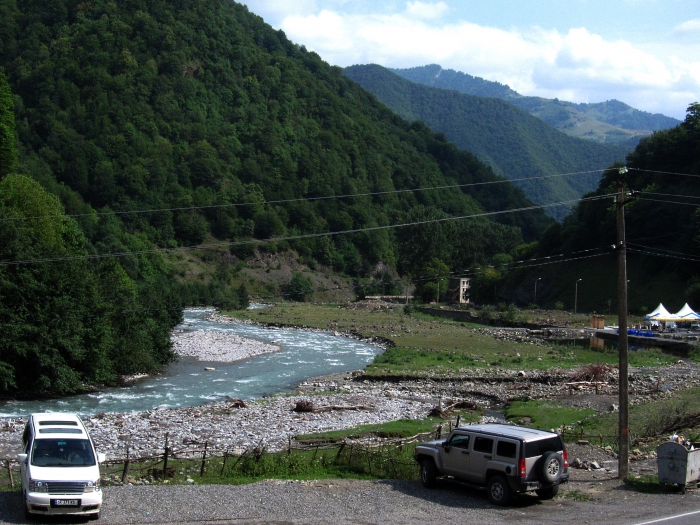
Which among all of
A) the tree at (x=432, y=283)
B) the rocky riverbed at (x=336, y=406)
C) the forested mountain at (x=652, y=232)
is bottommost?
the rocky riverbed at (x=336, y=406)

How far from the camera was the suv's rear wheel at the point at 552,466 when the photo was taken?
1683cm

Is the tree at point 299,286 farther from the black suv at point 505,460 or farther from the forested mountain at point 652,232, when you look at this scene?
the black suv at point 505,460

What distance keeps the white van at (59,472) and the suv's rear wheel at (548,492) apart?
9.71 m

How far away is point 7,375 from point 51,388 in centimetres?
272

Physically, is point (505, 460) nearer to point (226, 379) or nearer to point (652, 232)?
point (226, 379)

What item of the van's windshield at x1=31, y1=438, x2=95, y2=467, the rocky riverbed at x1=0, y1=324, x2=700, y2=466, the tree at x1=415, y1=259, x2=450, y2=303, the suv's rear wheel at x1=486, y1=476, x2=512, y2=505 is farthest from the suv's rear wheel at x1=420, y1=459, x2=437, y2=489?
the tree at x1=415, y1=259, x2=450, y2=303

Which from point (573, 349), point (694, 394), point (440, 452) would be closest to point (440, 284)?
point (573, 349)

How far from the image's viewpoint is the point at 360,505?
678 inches

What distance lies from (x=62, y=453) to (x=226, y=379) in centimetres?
3335

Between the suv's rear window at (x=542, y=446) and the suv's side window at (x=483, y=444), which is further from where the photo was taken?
the suv's side window at (x=483, y=444)

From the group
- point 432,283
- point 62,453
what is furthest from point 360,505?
point 432,283

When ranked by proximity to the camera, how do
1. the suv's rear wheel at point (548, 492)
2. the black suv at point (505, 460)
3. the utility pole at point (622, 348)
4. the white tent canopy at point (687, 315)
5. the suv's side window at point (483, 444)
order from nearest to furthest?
1. the black suv at point (505, 460)
2. the suv's rear wheel at point (548, 492)
3. the suv's side window at point (483, 444)
4. the utility pole at point (622, 348)
5. the white tent canopy at point (687, 315)

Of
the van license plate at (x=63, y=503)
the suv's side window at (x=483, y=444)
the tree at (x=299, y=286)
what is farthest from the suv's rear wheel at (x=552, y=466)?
the tree at (x=299, y=286)

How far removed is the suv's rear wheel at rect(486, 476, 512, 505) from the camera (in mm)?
16922
